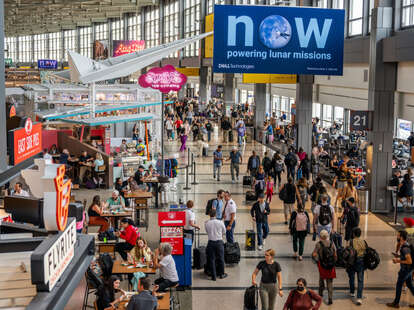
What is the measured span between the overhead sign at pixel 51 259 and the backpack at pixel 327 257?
629cm

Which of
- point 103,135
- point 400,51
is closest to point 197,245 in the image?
point 400,51

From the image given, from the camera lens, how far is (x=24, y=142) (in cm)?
715

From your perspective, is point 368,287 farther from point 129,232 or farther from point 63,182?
point 63,182

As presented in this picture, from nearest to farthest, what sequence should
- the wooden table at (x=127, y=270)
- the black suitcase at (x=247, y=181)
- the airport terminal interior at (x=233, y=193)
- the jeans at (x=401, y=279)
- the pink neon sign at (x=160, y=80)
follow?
the airport terminal interior at (x=233, y=193), the wooden table at (x=127, y=270), the jeans at (x=401, y=279), the pink neon sign at (x=160, y=80), the black suitcase at (x=247, y=181)

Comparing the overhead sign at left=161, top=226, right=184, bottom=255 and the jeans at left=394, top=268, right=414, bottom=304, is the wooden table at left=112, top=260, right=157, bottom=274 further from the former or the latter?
the jeans at left=394, top=268, right=414, bottom=304

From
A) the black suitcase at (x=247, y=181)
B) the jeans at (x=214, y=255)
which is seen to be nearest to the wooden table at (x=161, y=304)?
the jeans at (x=214, y=255)

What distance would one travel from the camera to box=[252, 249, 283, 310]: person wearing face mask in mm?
9219

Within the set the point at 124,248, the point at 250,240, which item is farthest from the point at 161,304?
the point at 250,240

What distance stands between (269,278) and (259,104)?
28.5 metres

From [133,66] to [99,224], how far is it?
10.1 meters

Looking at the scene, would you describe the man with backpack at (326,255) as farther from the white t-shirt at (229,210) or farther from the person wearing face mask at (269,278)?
the white t-shirt at (229,210)

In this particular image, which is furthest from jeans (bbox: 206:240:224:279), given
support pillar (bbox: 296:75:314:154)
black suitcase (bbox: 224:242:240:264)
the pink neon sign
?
support pillar (bbox: 296:75:314:154)

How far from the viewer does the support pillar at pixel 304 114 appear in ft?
86.3

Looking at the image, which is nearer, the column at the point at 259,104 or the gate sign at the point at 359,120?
the gate sign at the point at 359,120
